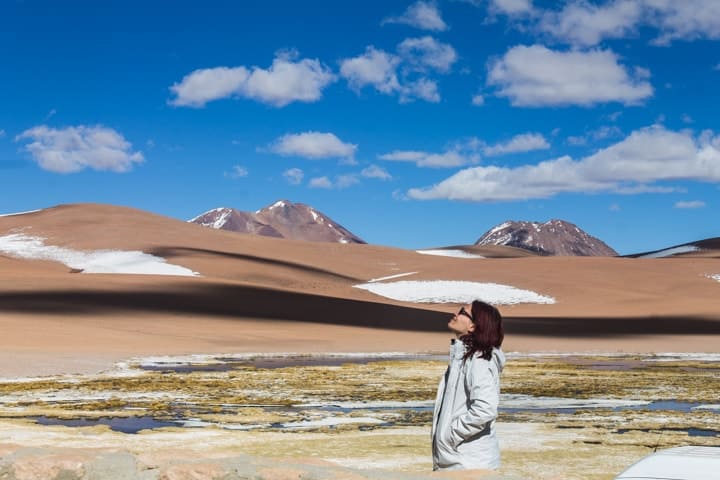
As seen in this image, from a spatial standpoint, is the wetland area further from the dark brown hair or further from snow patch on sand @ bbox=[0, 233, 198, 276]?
snow patch on sand @ bbox=[0, 233, 198, 276]

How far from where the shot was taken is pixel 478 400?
6.66 m

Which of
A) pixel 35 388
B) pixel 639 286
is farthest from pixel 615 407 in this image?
pixel 639 286

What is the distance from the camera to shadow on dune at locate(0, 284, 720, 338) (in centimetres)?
5962

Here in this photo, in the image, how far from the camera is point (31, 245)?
116 metres

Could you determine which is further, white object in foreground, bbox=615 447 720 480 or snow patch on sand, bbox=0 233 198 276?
snow patch on sand, bbox=0 233 198 276

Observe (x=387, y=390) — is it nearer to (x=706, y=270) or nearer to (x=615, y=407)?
(x=615, y=407)

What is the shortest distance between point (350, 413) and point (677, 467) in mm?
17081

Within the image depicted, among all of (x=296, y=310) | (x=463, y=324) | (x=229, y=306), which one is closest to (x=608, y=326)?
(x=296, y=310)

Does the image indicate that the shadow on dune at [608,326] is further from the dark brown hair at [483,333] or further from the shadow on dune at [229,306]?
the dark brown hair at [483,333]

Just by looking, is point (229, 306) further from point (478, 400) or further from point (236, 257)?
point (478, 400)

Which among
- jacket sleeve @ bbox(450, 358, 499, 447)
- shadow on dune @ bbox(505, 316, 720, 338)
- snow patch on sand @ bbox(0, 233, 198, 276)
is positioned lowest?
jacket sleeve @ bbox(450, 358, 499, 447)

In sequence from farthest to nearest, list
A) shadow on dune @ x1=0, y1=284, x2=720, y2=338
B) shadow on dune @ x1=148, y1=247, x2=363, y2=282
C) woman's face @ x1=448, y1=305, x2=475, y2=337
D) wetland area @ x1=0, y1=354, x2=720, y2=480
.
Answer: shadow on dune @ x1=148, y1=247, x2=363, y2=282, shadow on dune @ x1=0, y1=284, x2=720, y2=338, wetland area @ x1=0, y1=354, x2=720, y2=480, woman's face @ x1=448, y1=305, x2=475, y2=337

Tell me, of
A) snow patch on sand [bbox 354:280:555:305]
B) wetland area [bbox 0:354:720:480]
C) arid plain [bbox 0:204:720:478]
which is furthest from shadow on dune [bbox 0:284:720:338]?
wetland area [bbox 0:354:720:480]

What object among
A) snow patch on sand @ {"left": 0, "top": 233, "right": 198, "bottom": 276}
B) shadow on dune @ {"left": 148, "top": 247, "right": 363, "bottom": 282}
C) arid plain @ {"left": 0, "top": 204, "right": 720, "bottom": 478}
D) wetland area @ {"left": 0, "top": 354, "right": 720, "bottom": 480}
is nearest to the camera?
wetland area @ {"left": 0, "top": 354, "right": 720, "bottom": 480}
